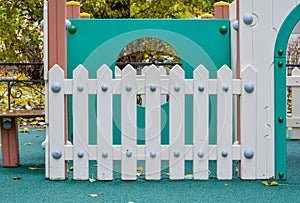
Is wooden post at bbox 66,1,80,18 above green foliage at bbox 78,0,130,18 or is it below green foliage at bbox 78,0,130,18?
below

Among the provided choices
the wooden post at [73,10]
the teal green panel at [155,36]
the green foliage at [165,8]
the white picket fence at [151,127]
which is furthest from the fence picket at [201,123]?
the green foliage at [165,8]

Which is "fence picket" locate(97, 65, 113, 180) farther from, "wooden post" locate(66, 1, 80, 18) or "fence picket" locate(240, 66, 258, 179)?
"wooden post" locate(66, 1, 80, 18)

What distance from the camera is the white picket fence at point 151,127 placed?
4.37 metres

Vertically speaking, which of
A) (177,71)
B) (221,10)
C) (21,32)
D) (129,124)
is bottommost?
(129,124)

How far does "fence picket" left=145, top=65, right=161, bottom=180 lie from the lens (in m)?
4.38

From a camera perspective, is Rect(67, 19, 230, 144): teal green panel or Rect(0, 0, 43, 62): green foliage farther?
Rect(0, 0, 43, 62): green foliage

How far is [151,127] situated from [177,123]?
0.21m

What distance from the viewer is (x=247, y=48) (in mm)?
4430

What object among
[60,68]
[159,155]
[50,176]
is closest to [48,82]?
[60,68]

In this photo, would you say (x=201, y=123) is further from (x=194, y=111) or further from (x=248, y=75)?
(x=248, y=75)

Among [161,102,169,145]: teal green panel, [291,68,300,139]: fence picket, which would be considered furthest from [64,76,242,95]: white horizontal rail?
[291,68,300,139]: fence picket

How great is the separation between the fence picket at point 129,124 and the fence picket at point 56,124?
0.48 meters

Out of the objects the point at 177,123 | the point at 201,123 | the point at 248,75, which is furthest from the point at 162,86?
the point at 248,75

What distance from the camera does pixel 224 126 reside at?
443 centimetres
